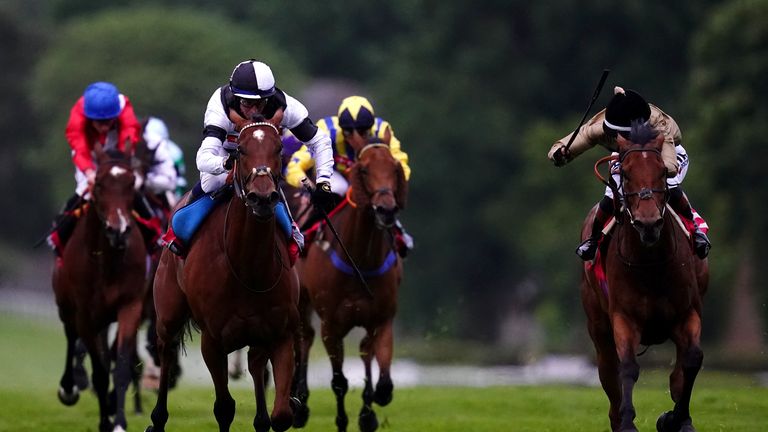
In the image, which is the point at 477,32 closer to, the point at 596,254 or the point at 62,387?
the point at 62,387

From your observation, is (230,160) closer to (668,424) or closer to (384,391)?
(384,391)

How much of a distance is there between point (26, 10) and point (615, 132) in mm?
81207

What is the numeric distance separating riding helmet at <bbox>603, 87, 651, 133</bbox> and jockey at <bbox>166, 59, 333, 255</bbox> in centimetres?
200

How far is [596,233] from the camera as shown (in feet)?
41.5

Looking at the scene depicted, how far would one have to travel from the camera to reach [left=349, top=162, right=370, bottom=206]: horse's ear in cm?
1421

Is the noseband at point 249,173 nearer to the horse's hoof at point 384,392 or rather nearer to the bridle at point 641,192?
the bridle at point 641,192

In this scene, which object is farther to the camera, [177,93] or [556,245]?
[177,93]

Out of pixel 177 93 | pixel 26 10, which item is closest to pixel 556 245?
pixel 177 93

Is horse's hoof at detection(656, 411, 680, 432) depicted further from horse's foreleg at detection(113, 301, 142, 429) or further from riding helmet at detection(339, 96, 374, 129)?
horse's foreleg at detection(113, 301, 142, 429)

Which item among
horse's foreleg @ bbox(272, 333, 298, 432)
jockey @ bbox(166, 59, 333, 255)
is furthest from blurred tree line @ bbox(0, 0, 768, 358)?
horse's foreleg @ bbox(272, 333, 298, 432)

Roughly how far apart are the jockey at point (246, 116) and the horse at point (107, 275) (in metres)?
2.49

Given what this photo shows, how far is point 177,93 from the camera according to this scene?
6581 centimetres

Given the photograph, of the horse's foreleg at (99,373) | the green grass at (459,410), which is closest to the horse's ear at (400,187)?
the green grass at (459,410)

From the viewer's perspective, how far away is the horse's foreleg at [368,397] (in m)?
14.4
